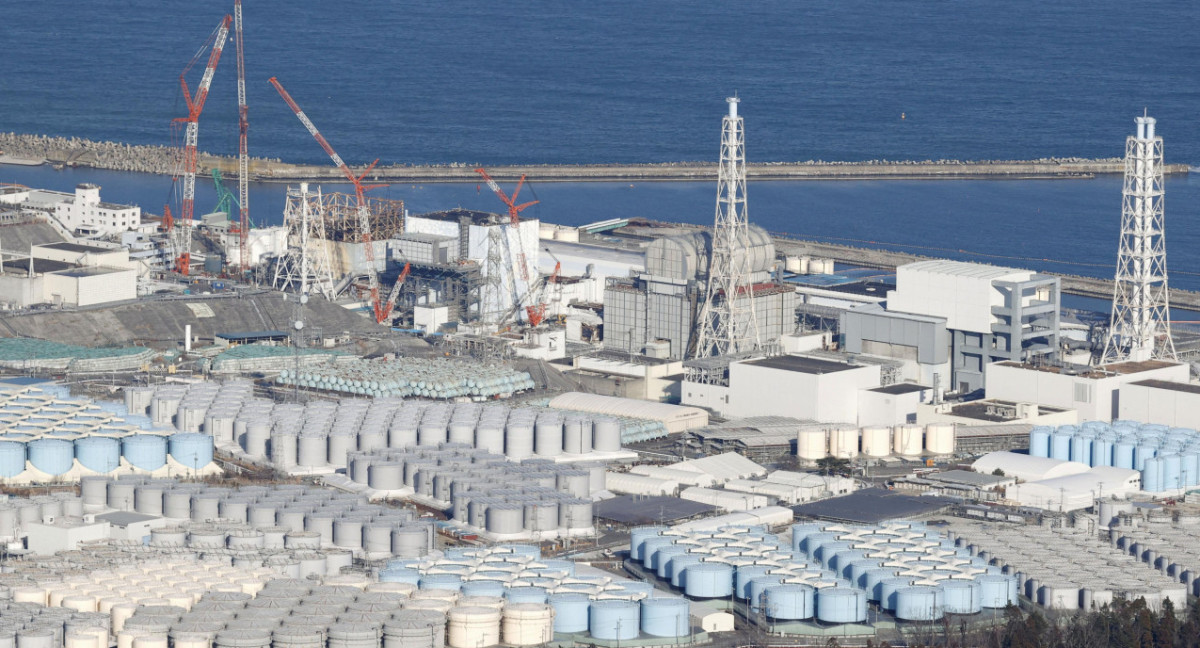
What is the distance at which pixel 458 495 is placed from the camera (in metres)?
49.0

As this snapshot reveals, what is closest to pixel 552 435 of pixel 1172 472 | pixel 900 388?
pixel 900 388

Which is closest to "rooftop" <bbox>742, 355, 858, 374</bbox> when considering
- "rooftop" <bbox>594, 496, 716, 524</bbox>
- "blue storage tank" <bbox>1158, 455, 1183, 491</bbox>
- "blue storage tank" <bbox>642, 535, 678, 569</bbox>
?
"blue storage tank" <bbox>1158, 455, 1183, 491</bbox>

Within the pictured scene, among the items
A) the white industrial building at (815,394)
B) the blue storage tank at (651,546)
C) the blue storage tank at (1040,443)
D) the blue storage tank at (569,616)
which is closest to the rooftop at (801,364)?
the white industrial building at (815,394)

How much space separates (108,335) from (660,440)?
55.5 feet

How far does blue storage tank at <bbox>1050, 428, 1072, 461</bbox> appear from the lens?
5481cm

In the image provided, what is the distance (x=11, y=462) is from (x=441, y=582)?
13.3 metres

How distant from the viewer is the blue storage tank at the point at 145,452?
52.6 metres

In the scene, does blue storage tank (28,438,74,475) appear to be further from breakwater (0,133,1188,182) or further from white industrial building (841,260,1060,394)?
breakwater (0,133,1188,182)

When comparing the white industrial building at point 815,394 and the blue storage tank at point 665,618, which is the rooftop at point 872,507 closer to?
the white industrial building at point 815,394

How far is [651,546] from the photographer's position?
45.6 m

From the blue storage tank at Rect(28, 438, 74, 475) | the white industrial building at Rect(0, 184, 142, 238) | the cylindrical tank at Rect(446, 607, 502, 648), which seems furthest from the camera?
the white industrial building at Rect(0, 184, 142, 238)

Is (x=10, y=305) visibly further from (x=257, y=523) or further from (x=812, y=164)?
(x=812, y=164)

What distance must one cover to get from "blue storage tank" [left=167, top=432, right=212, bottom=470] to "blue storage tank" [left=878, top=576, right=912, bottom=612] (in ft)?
52.8

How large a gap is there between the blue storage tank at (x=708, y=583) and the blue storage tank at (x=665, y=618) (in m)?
2.02
